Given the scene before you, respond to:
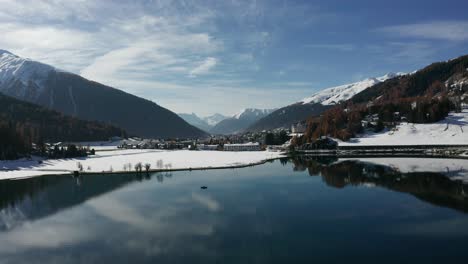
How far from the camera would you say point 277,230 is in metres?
37.4

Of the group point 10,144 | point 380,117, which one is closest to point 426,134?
point 380,117

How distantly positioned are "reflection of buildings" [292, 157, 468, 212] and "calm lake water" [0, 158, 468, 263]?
167mm

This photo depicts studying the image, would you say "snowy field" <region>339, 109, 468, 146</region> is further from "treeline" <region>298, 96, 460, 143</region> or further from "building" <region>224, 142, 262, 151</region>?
"building" <region>224, 142, 262, 151</region>

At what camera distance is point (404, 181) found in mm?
65812

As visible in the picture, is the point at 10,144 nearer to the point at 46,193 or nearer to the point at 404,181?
the point at 46,193

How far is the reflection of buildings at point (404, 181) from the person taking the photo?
50625mm

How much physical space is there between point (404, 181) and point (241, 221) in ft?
124

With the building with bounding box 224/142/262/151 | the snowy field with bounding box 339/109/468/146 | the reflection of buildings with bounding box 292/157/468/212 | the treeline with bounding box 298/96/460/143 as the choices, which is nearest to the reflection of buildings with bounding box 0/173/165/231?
the reflection of buildings with bounding box 292/157/468/212

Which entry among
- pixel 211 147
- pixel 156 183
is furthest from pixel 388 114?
pixel 156 183

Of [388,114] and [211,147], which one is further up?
[388,114]

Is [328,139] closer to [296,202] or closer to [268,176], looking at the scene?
[268,176]

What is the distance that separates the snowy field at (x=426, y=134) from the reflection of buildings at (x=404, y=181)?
56.5 meters

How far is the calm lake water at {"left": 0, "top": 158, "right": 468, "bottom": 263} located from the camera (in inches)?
1217

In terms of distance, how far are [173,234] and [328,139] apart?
12571cm
